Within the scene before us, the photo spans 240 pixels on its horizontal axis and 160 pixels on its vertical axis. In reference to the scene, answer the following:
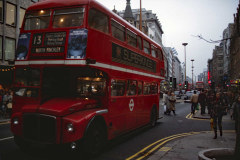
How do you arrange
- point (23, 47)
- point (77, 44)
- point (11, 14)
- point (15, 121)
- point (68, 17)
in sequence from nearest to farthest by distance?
1. point (77, 44)
2. point (15, 121)
3. point (68, 17)
4. point (23, 47)
5. point (11, 14)

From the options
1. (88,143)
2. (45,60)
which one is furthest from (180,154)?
(45,60)

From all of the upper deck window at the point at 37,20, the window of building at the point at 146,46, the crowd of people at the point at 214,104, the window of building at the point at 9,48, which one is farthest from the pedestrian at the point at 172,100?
the window of building at the point at 9,48

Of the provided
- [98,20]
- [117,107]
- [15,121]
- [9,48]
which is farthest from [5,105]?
[98,20]

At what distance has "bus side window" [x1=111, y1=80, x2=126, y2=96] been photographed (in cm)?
806

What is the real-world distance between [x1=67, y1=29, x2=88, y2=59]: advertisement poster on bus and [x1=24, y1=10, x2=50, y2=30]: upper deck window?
3.67 ft

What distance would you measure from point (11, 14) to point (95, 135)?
21.8 metres

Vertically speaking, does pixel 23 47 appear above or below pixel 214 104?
above

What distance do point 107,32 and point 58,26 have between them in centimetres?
168

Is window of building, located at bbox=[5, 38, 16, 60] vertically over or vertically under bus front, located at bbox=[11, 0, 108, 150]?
over

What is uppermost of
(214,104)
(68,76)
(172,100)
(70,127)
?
(68,76)

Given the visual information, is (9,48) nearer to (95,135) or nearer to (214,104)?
(95,135)

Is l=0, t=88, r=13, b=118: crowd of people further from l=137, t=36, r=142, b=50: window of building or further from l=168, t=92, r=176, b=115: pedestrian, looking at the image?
l=168, t=92, r=176, b=115: pedestrian

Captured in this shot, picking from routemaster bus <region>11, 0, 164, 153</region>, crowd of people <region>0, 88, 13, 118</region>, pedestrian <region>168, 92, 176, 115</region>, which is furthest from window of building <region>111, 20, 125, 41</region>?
pedestrian <region>168, 92, 176, 115</region>

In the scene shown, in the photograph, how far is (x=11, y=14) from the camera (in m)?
23.8
